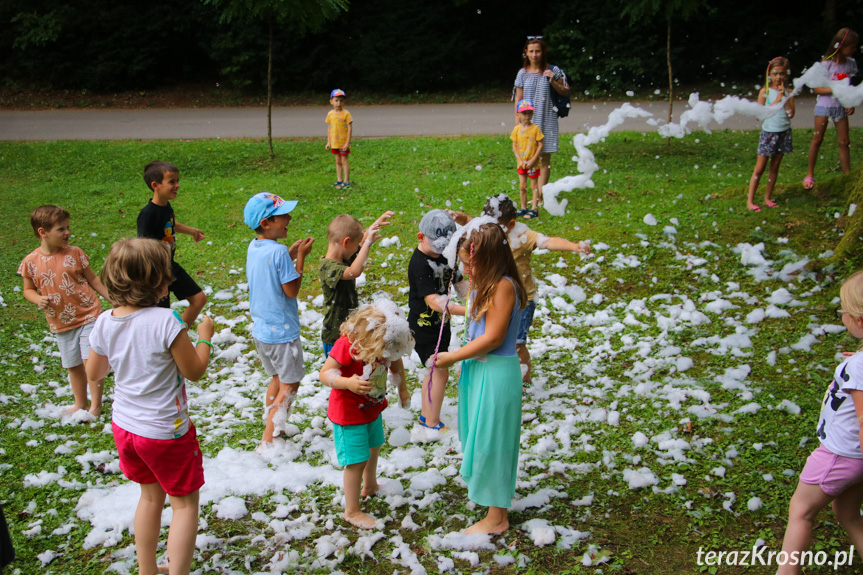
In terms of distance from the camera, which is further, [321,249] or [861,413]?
[321,249]

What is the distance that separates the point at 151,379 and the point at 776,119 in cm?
732

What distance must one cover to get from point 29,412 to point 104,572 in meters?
2.18

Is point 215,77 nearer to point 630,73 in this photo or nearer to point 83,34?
point 83,34

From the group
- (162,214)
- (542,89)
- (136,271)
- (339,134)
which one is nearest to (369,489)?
(136,271)

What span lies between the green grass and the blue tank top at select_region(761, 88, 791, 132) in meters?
0.91

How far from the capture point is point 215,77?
22.5 metres

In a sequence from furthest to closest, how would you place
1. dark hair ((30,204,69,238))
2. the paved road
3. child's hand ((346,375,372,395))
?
→ the paved road → dark hair ((30,204,69,238)) → child's hand ((346,375,372,395))

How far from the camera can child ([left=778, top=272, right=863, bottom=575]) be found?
276 centimetres

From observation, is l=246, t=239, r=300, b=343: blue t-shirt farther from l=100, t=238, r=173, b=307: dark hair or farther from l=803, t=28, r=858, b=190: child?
l=803, t=28, r=858, b=190: child

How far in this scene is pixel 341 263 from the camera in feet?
14.3

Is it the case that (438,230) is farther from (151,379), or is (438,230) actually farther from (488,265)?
(151,379)

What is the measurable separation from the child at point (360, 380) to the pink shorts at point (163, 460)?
2.33ft

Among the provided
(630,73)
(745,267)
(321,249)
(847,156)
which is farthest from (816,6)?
(321,249)

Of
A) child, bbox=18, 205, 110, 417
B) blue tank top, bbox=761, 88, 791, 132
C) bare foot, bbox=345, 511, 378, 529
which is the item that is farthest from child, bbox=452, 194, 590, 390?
→ blue tank top, bbox=761, 88, 791, 132
